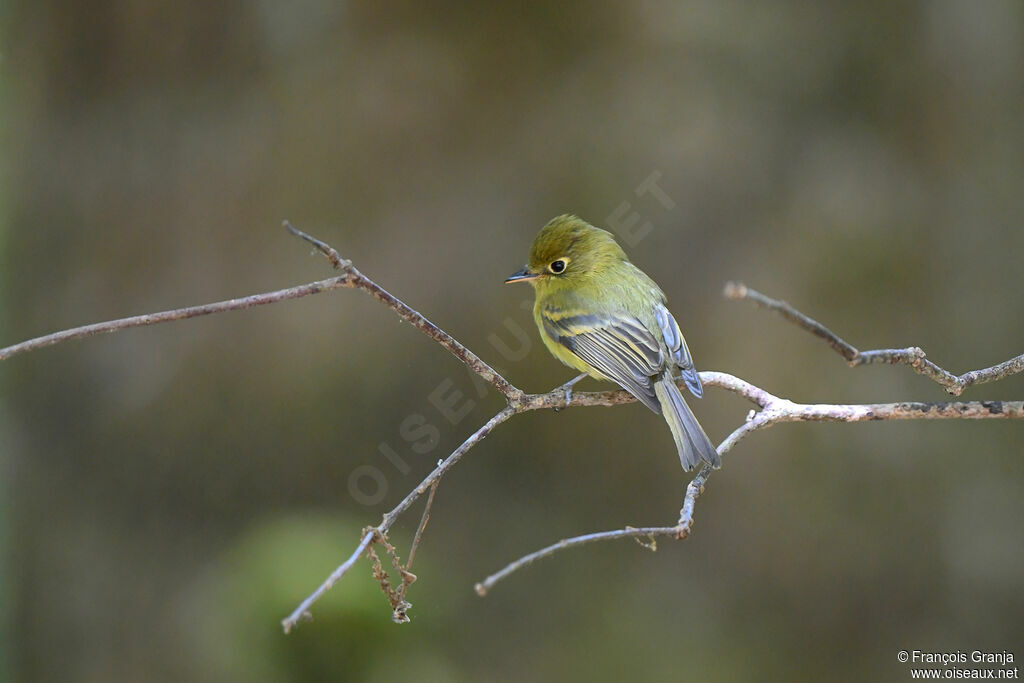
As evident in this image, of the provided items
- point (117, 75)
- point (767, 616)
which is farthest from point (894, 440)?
point (117, 75)

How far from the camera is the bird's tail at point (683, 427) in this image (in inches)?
99.3

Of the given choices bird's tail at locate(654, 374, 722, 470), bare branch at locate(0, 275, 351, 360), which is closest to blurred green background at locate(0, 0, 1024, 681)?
bird's tail at locate(654, 374, 722, 470)

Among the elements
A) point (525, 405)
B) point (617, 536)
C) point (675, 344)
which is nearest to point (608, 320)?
point (675, 344)

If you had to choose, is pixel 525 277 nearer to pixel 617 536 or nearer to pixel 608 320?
pixel 608 320

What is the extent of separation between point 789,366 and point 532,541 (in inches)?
64.5

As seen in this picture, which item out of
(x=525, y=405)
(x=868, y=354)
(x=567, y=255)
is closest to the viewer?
(x=868, y=354)

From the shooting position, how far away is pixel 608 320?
3150 millimetres

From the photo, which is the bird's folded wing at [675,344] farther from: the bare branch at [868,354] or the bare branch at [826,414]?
the bare branch at [868,354]

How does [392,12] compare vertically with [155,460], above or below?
above

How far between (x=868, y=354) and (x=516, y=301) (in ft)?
10.1

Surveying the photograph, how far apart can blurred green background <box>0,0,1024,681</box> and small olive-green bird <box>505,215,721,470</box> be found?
3.37 ft

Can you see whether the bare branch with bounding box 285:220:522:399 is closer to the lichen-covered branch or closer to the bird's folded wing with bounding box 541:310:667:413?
the lichen-covered branch

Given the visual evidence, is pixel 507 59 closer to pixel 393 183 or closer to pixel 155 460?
pixel 393 183

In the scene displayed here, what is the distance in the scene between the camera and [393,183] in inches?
179
